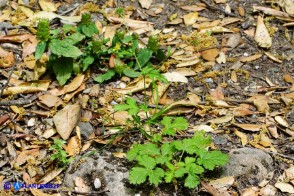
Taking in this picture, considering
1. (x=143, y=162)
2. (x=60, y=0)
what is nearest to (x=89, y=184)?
(x=143, y=162)

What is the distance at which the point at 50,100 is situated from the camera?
10.2 feet

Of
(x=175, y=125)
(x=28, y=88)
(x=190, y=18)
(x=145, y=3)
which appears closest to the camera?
(x=175, y=125)

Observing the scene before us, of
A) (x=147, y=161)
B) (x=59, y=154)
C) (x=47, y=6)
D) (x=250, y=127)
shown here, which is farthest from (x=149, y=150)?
(x=47, y=6)

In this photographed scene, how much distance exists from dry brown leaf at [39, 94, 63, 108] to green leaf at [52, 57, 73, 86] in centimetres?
12

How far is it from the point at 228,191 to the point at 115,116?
2.83 ft

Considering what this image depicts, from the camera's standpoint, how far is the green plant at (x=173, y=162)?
8.07 ft

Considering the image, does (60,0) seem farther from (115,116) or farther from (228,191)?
(228,191)

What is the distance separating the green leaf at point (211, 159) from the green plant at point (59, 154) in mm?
765

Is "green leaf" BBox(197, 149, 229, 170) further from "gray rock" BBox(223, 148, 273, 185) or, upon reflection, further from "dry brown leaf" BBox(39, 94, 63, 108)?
"dry brown leaf" BBox(39, 94, 63, 108)

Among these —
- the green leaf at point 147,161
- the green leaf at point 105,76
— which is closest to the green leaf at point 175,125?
the green leaf at point 147,161

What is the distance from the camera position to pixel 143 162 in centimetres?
251

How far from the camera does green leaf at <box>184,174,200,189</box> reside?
2.44 meters

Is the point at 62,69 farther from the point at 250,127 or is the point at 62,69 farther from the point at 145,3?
the point at 250,127

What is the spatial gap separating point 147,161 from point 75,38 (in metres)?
1.15
